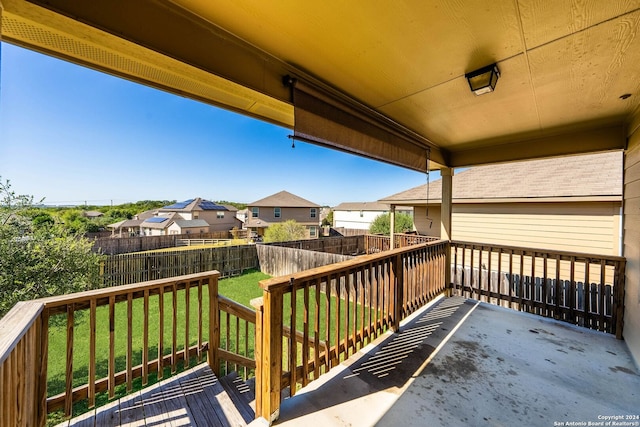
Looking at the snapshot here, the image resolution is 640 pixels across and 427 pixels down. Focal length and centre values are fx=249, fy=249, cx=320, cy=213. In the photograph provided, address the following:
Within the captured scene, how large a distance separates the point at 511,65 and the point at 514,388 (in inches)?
103

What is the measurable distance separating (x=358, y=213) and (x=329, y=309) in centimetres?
2984

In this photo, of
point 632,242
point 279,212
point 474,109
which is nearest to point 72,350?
point 474,109

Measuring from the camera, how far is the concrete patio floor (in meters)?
1.80

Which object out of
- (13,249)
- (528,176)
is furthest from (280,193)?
(13,249)

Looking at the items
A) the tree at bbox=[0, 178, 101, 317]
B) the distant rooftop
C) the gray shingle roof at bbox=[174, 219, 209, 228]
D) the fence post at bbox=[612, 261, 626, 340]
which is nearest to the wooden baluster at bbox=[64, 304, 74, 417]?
the tree at bbox=[0, 178, 101, 317]

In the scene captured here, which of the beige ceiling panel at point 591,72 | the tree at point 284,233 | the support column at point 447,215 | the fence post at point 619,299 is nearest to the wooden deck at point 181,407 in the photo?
the beige ceiling panel at point 591,72

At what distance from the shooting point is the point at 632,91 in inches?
90.7

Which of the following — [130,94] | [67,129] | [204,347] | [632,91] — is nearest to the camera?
[632,91]

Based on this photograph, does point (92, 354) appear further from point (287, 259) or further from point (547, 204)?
point (547, 204)

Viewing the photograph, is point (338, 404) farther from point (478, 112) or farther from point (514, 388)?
point (478, 112)

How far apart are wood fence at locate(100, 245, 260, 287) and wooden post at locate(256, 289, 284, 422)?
8391 mm

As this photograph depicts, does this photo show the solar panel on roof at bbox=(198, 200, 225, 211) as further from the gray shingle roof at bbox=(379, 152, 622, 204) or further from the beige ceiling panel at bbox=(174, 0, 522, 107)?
the beige ceiling panel at bbox=(174, 0, 522, 107)

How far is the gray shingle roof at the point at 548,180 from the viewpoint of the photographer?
6.29m

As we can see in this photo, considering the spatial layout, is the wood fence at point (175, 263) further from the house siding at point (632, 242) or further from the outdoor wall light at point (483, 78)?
the house siding at point (632, 242)
